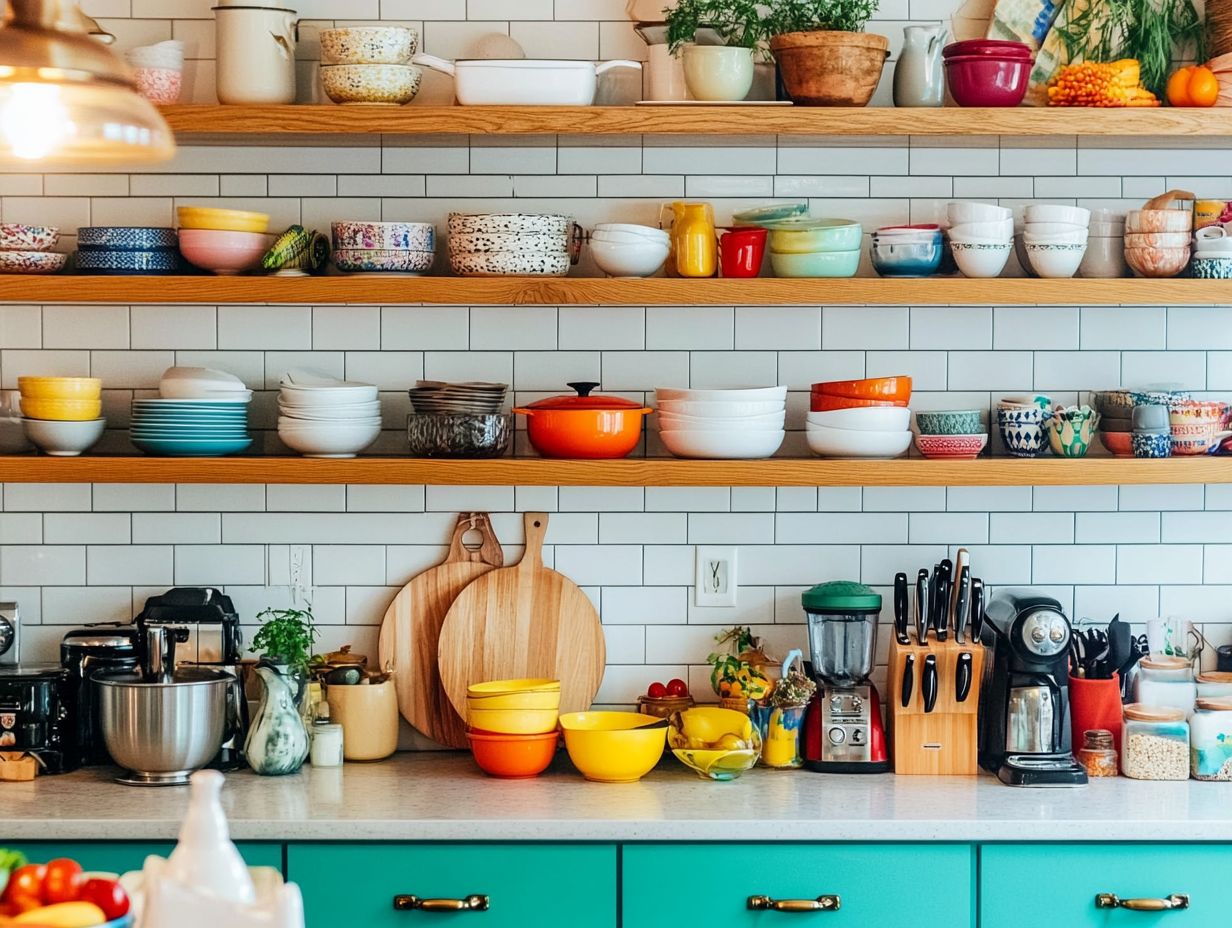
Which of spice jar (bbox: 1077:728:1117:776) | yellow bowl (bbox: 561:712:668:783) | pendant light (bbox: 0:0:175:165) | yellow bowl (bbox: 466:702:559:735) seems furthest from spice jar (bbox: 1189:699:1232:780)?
pendant light (bbox: 0:0:175:165)

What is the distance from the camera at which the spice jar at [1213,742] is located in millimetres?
3115

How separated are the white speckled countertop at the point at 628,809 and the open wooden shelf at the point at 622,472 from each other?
634 mm

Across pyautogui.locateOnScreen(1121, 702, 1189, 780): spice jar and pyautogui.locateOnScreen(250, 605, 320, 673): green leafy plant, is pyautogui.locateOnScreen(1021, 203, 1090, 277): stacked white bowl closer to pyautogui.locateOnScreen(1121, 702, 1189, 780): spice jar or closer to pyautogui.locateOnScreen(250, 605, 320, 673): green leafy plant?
pyautogui.locateOnScreen(1121, 702, 1189, 780): spice jar

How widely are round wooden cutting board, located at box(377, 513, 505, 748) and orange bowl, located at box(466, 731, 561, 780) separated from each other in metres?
0.26

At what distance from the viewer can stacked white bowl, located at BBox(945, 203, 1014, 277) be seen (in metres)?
3.14

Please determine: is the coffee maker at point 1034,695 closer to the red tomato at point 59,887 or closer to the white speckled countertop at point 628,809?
the white speckled countertop at point 628,809

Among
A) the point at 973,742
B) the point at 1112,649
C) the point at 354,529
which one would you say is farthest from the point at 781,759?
the point at 354,529

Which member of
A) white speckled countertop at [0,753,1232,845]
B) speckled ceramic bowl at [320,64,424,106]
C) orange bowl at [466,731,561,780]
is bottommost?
white speckled countertop at [0,753,1232,845]

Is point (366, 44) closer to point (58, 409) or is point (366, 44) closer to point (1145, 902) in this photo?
point (58, 409)

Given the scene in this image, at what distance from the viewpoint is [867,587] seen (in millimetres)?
3344

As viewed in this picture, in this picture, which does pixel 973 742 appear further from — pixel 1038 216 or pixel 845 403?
pixel 1038 216

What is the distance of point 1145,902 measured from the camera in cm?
282

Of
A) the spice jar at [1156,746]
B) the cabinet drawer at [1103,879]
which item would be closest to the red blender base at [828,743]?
the cabinet drawer at [1103,879]

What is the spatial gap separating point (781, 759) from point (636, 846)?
1.64 ft
